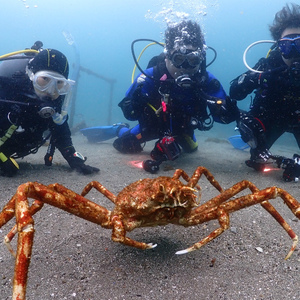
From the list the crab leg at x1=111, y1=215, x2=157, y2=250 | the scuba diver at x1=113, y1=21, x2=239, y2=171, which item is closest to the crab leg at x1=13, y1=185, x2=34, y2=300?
the crab leg at x1=111, y1=215, x2=157, y2=250

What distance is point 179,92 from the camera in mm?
5824

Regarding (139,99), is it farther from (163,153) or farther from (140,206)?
(140,206)

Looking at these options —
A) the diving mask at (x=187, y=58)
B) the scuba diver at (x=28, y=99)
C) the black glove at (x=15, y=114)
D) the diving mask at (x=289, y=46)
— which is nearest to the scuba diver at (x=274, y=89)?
the diving mask at (x=289, y=46)

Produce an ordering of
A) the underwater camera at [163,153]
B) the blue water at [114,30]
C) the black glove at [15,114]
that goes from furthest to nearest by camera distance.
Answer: the blue water at [114,30]
the underwater camera at [163,153]
the black glove at [15,114]

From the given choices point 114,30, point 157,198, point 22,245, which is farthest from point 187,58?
point 114,30

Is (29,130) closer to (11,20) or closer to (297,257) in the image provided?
(297,257)

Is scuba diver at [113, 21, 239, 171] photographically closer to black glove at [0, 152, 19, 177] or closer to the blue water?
black glove at [0, 152, 19, 177]

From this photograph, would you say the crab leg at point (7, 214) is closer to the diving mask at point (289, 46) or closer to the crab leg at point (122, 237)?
the crab leg at point (122, 237)

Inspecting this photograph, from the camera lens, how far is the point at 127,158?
7.07 meters

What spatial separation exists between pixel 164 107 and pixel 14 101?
3.09 metres

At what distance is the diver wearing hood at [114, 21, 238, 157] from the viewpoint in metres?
5.43

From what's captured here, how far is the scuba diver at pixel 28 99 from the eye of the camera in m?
4.59

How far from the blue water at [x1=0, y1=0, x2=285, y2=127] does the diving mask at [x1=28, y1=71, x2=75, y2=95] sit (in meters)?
85.0

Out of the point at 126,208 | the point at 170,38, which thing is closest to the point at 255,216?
the point at 126,208
